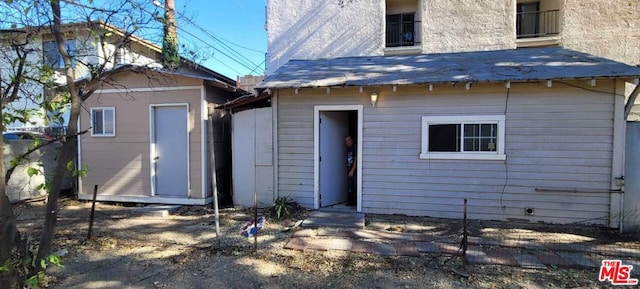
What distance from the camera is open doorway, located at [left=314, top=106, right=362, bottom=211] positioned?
7.03m

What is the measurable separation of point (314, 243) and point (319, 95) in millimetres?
3286

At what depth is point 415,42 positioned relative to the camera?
10758 mm

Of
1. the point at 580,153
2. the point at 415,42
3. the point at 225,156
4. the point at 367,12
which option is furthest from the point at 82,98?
the point at 415,42

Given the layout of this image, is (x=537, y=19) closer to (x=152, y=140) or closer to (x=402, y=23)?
(x=402, y=23)

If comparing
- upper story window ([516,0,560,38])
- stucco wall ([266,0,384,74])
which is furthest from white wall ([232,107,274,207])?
upper story window ([516,0,560,38])

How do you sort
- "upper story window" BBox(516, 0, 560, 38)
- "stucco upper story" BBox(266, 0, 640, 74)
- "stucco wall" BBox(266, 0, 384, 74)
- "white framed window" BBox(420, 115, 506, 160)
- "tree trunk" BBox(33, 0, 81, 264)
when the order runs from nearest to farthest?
"tree trunk" BBox(33, 0, 81, 264) → "white framed window" BBox(420, 115, 506, 160) → "stucco upper story" BBox(266, 0, 640, 74) → "upper story window" BBox(516, 0, 560, 38) → "stucco wall" BBox(266, 0, 384, 74)

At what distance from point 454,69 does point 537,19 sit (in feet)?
Answer: 20.2

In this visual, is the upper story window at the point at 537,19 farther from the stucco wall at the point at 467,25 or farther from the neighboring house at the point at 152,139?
the neighboring house at the point at 152,139

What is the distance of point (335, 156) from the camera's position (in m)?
7.65

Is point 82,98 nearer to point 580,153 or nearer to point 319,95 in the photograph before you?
point 319,95

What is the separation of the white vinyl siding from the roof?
0.96ft

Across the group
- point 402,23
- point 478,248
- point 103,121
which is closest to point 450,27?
point 402,23

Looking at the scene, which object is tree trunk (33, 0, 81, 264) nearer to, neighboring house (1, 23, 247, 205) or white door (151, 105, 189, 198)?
neighboring house (1, 23, 247, 205)

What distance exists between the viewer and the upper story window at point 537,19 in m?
10.1
